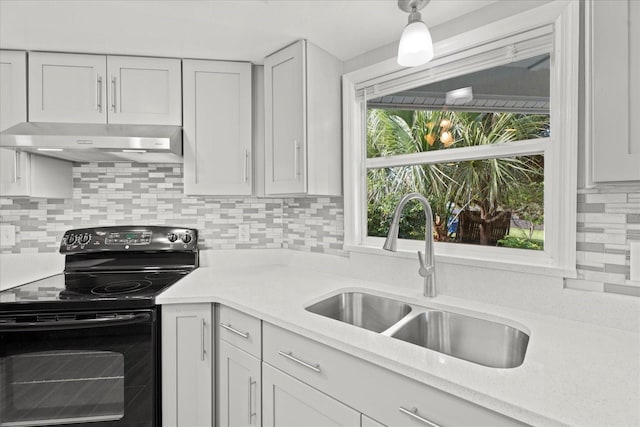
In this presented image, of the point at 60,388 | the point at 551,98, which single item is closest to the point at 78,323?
the point at 60,388

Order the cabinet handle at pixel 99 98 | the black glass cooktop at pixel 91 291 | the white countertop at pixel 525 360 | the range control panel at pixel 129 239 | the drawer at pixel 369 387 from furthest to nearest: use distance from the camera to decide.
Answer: the range control panel at pixel 129 239
the cabinet handle at pixel 99 98
the black glass cooktop at pixel 91 291
the drawer at pixel 369 387
the white countertop at pixel 525 360

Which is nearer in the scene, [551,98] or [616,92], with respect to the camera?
[616,92]

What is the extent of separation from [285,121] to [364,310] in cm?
109

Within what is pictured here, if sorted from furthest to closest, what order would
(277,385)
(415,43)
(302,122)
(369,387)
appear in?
(302,122) < (277,385) < (415,43) < (369,387)

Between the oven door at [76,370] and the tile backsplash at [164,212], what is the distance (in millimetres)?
908

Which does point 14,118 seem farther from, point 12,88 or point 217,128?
point 217,128

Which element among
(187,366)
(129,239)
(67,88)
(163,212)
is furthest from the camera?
(163,212)

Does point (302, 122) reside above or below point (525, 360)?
above

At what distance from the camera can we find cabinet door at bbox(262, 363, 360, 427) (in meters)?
1.07

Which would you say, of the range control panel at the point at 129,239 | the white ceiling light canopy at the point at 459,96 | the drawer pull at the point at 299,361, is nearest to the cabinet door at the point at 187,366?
the drawer pull at the point at 299,361

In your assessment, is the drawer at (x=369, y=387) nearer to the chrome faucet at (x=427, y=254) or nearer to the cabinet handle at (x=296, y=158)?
the chrome faucet at (x=427, y=254)

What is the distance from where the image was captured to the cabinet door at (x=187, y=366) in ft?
5.14

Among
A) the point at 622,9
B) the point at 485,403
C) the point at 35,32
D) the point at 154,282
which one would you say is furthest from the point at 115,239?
the point at 622,9

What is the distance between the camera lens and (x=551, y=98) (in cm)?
131
